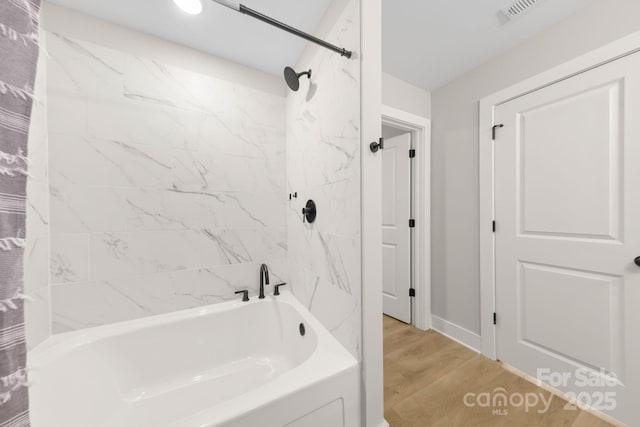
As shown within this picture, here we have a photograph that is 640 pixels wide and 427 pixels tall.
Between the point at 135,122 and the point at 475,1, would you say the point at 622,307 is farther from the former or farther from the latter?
the point at 135,122

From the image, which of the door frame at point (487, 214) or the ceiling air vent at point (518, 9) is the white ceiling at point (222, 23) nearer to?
the ceiling air vent at point (518, 9)

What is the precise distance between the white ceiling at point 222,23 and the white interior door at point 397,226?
135 centimetres

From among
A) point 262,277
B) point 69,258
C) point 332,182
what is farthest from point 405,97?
point 69,258

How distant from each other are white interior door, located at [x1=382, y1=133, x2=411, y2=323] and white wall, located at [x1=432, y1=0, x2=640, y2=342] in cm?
25

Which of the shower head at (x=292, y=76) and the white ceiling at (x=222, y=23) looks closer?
the white ceiling at (x=222, y=23)

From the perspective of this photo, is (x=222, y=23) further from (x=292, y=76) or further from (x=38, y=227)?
(x=38, y=227)

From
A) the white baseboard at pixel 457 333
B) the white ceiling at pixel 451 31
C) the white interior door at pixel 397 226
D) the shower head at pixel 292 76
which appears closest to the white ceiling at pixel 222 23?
the shower head at pixel 292 76

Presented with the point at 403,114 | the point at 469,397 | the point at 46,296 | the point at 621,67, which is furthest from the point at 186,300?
the point at 621,67

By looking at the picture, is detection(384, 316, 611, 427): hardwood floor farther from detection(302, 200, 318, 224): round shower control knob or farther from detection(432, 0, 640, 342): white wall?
detection(302, 200, 318, 224): round shower control knob

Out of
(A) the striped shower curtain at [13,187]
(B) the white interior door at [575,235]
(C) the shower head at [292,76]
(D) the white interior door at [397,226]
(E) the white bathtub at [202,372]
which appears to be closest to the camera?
(A) the striped shower curtain at [13,187]

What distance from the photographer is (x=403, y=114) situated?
Answer: 2020mm

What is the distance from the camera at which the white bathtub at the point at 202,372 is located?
2.78 feet

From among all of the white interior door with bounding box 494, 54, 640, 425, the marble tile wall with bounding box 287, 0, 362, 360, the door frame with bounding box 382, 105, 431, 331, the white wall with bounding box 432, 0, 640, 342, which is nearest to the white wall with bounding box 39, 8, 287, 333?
the marble tile wall with bounding box 287, 0, 362, 360

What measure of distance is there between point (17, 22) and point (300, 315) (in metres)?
1.55
